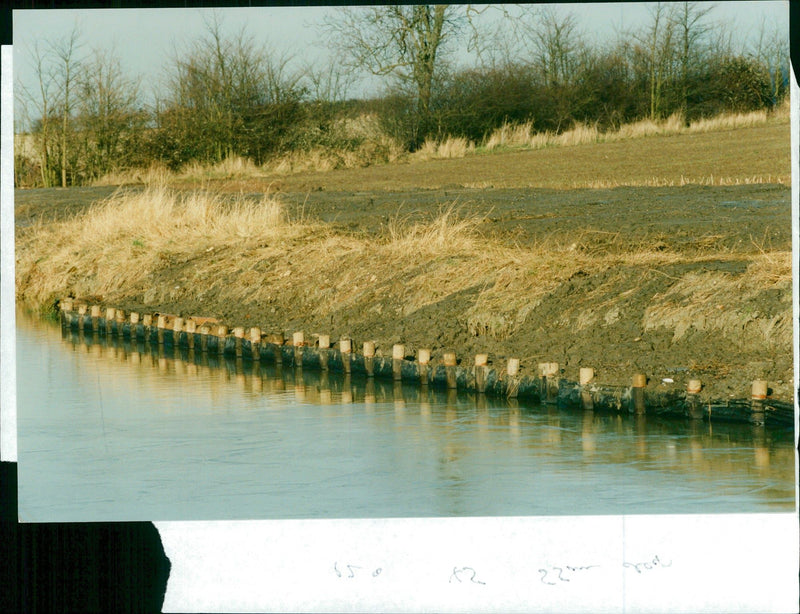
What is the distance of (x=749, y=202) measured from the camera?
1523 centimetres

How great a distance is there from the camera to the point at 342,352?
10.7 metres

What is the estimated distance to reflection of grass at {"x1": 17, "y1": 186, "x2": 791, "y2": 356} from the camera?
9773mm

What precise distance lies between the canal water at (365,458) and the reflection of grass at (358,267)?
1.31 metres

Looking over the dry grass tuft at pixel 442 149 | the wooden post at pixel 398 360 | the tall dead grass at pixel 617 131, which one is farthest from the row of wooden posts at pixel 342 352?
the tall dead grass at pixel 617 131

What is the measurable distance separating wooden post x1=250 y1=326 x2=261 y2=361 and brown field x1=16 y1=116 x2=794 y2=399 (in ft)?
1.61

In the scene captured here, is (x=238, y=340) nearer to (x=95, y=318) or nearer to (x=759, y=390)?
(x=95, y=318)

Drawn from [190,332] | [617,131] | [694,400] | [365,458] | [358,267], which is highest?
[617,131]

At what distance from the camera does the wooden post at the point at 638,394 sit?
838 centimetres

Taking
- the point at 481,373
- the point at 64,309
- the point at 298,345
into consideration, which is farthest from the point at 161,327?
the point at 481,373

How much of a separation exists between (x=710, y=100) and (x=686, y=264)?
46.3ft

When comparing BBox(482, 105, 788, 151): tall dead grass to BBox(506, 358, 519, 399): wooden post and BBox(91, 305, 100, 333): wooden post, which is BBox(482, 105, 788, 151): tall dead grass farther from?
BBox(506, 358, 519, 399): wooden post

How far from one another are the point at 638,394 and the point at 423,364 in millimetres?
2095

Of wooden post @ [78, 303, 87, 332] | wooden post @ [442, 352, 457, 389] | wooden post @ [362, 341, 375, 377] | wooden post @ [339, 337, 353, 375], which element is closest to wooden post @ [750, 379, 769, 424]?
wooden post @ [442, 352, 457, 389]

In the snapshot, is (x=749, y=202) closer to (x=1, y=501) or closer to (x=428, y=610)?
(x=428, y=610)
